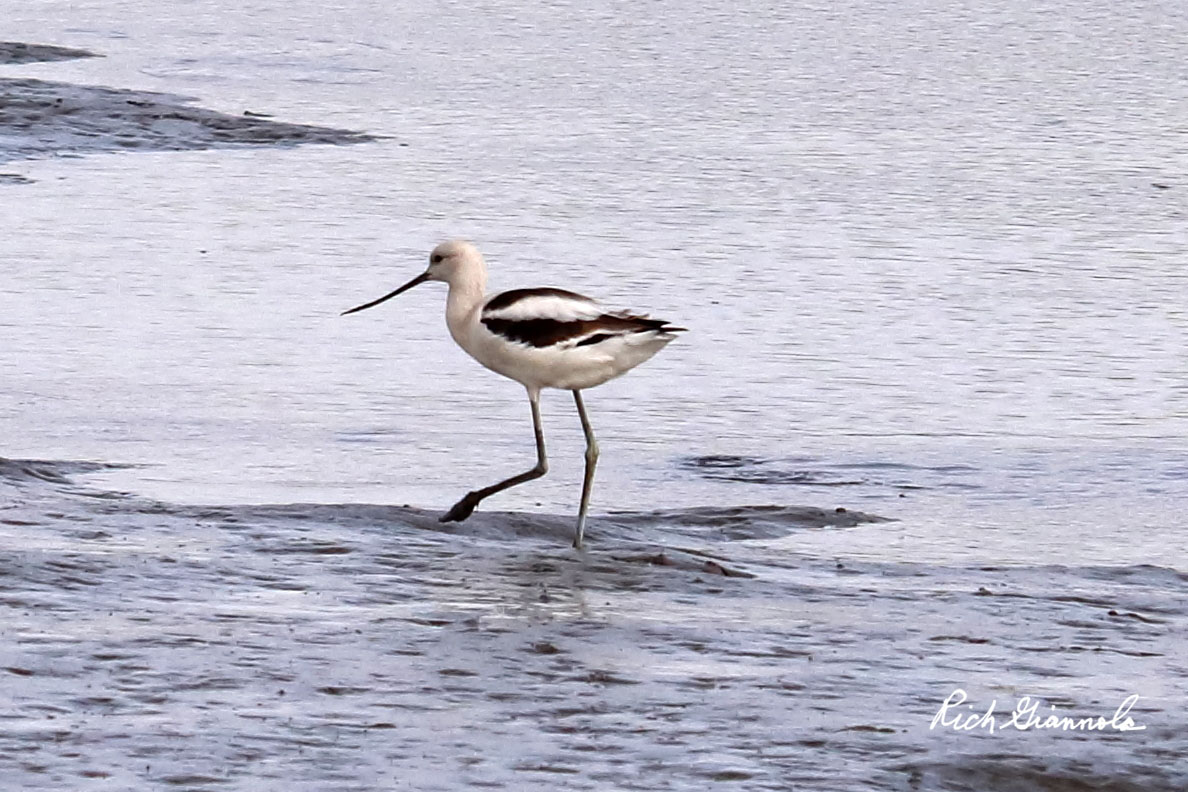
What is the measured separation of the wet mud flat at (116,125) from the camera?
19891 mm

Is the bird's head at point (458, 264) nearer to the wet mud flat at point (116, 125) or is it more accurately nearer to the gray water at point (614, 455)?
the gray water at point (614, 455)

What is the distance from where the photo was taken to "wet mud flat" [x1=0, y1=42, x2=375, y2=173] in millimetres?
19891

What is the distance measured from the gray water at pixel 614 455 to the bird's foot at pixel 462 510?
10 cm

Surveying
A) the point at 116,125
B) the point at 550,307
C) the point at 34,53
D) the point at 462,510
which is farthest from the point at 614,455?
the point at 34,53

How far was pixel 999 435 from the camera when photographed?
1091cm

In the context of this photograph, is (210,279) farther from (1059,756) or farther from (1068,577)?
(1059,756)

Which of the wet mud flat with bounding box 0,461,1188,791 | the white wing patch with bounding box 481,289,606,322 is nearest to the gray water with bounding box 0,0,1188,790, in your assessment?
the wet mud flat with bounding box 0,461,1188,791

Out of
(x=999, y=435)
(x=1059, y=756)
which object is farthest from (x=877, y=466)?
(x=1059, y=756)

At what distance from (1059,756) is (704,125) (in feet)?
55.6

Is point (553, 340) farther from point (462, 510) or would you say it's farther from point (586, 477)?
point (462, 510)

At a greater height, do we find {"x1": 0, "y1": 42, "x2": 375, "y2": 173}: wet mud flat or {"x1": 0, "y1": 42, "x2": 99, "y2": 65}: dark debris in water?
{"x1": 0, "y1": 42, "x2": 375, "y2": 173}: wet mud flat

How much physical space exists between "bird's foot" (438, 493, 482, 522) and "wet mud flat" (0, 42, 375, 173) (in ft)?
36.2

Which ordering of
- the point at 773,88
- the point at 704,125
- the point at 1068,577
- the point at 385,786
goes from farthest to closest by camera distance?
1. the point at 773,88
2. the point at 704,125
3. the point at 1068,577
4. the point at 385,786

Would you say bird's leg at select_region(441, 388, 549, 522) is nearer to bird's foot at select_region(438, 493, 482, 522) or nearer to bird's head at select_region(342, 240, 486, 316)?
bird's foot at select_region(438, 493, 482, 522)
